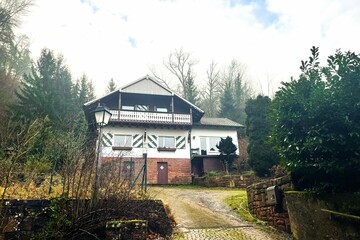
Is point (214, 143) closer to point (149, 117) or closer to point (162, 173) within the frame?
point (162, 173)

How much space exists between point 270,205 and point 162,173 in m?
14.5

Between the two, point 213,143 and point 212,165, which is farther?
point 213,143

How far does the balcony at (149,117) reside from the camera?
817 inches

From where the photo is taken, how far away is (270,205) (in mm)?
6926

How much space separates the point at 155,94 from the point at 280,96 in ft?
59.3

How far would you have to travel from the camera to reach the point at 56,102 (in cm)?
2219

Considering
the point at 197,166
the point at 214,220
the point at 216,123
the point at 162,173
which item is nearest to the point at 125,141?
the point at 162,173

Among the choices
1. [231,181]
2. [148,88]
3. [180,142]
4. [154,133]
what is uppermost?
[148,88]

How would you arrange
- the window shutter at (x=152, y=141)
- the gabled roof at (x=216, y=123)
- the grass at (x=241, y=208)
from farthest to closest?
the gabled roof at (x=216, y=123), the window shutter at (x=152, y=141), the grass at (x=241, y=208)

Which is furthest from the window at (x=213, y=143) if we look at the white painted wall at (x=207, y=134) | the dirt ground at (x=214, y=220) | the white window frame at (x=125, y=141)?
the dirt ground at (x=214, y=220)

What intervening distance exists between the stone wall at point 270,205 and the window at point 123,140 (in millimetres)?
13839

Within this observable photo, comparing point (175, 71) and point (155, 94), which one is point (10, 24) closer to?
point (155, 94)

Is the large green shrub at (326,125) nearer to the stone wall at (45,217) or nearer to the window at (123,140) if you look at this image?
the stone wall at (45,217)

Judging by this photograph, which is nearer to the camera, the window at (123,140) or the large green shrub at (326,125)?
the large green shrub at (326,125)
